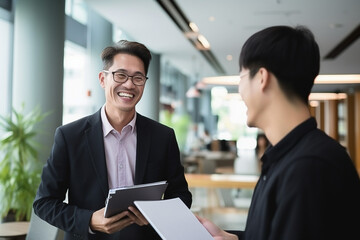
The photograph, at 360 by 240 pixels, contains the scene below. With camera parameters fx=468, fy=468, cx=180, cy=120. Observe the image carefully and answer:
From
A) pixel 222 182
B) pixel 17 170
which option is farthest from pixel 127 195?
pixel 222 182

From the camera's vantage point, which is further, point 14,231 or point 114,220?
point 14,231

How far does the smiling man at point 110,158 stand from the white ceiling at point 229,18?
18.6 ft

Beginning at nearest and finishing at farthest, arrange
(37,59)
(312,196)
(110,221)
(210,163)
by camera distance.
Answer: (312,196) < (110,221) < (37,59) < (210,163)

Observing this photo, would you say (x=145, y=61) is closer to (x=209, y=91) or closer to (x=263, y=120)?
(x=263, y=120)

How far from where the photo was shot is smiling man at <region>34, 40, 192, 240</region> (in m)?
2.01

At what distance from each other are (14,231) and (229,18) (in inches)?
234

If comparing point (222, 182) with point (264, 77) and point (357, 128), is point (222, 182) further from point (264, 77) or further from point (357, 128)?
point (357, 128)

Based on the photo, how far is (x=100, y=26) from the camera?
354 inches

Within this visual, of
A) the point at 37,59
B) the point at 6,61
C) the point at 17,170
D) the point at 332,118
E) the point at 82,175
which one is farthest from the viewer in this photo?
the point at 332,118

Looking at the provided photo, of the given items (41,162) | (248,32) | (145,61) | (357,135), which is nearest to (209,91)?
(357,135)

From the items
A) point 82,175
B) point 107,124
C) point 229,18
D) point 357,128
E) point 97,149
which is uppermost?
point 229,18

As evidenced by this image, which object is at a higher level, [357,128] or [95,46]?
[95,46]

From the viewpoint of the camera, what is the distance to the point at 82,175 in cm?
203

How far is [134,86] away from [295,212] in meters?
1.19
